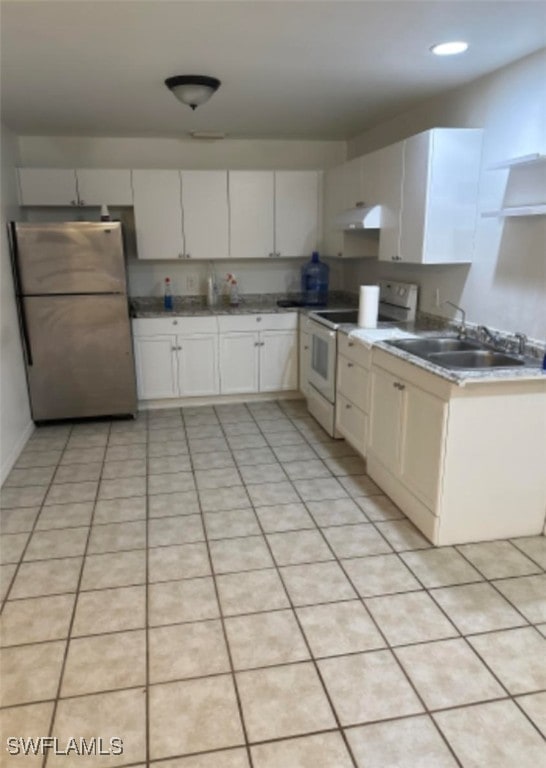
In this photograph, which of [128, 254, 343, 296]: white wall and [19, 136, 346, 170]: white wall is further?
[128, 254, 343, 296]: white wall

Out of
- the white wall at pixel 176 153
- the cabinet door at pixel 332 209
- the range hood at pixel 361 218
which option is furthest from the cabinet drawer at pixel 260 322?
the white wall at pixel 176 153

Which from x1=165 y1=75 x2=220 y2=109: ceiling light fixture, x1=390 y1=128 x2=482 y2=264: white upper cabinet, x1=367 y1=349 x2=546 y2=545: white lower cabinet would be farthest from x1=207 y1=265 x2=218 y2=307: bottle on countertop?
x1=367 y1=349 x2=546 y2=545: white lower cabinet

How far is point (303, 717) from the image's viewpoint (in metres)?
1.62

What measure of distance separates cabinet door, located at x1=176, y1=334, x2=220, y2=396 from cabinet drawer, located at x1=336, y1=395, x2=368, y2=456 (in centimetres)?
133

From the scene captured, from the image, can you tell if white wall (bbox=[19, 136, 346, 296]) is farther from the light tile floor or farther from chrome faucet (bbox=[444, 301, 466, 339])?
the light tile floor

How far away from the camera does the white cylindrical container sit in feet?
11.3

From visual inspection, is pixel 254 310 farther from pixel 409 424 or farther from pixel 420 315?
pixel 409 424

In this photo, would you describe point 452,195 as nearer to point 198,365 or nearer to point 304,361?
point 304,361

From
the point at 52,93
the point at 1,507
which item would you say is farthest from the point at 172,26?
the point at 1,507

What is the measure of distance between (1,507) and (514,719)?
2667mm

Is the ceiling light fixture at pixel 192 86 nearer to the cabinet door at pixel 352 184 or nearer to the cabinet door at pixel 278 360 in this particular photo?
the cabinet door at pixel 352 184

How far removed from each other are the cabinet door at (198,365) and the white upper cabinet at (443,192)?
79.4 inches

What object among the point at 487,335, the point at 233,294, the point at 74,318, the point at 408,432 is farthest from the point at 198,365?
the point at 487,335

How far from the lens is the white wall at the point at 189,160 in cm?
445
